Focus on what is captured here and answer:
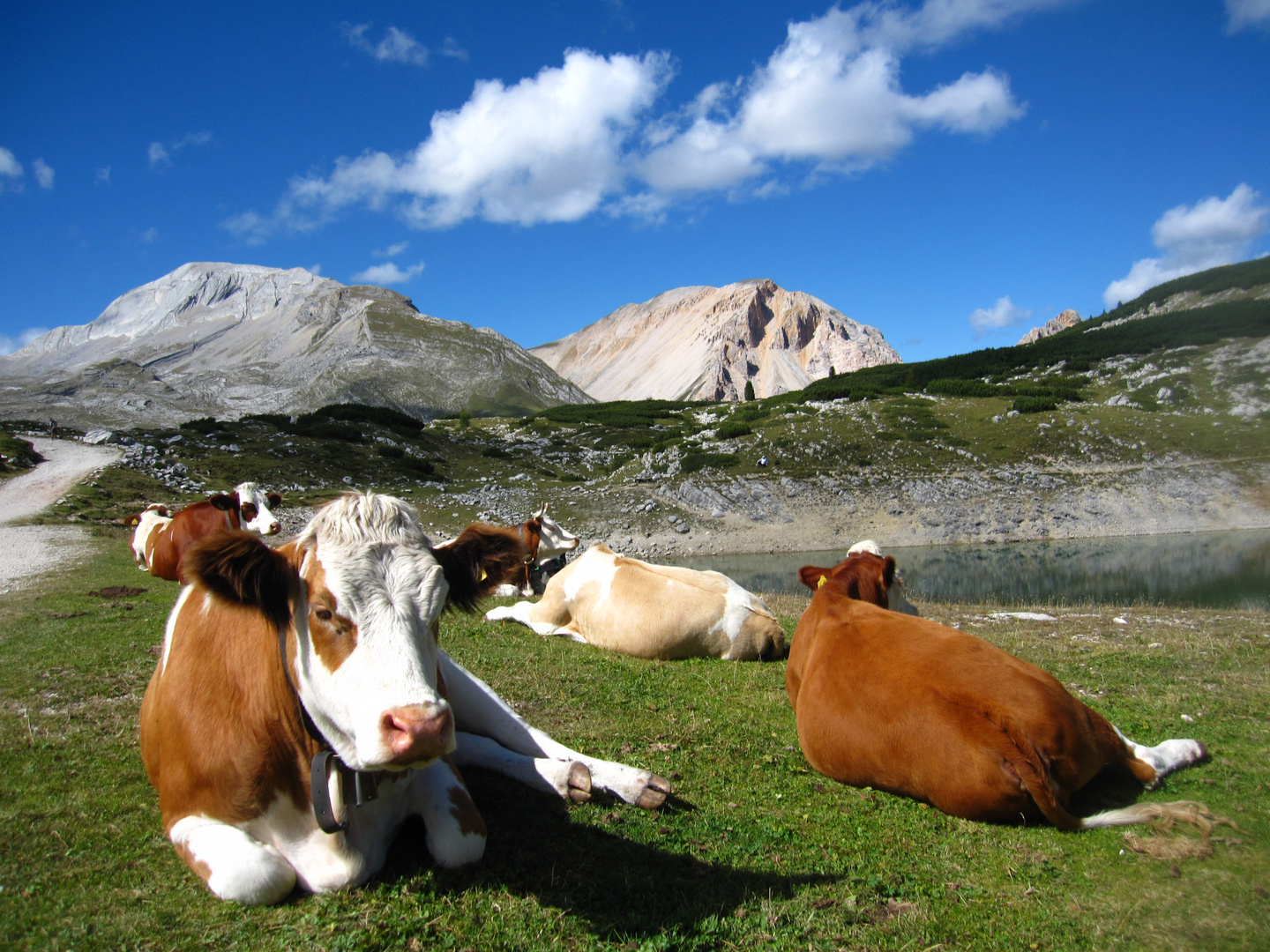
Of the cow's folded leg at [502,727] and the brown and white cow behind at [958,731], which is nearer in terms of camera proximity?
the brown and white cow behind at [958,731]

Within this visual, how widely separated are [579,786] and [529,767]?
1.44 ft

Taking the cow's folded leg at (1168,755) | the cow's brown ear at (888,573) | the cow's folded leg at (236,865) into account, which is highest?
the cow's brown ear at (888,573)

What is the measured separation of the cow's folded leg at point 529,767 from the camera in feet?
16.9

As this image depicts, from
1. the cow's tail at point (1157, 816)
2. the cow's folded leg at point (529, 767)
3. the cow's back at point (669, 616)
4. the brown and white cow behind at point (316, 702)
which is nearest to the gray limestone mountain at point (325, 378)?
the cow's back at point (669, 616)

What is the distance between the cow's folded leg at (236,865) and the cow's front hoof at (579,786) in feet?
6.17

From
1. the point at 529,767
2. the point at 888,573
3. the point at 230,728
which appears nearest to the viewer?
the point at 230,728

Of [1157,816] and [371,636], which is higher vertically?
[371,636]

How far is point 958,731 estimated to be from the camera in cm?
536

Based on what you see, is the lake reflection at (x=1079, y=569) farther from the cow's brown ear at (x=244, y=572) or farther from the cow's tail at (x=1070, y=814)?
the cow's brown ear at (x=244, y=572)

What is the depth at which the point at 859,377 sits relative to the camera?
8906 cm

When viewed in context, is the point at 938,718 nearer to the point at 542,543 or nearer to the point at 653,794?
the point at 653,794

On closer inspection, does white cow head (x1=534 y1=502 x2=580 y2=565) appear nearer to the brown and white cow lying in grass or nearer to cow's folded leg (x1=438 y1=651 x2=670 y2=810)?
the brown and white cow lying in grass

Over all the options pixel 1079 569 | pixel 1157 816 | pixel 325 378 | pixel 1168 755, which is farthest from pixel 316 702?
pixel 325 378

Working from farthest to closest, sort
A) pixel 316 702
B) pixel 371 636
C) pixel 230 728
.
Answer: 1. pixel 230 728
2. pixel 316 702
3. pixel 371 636
